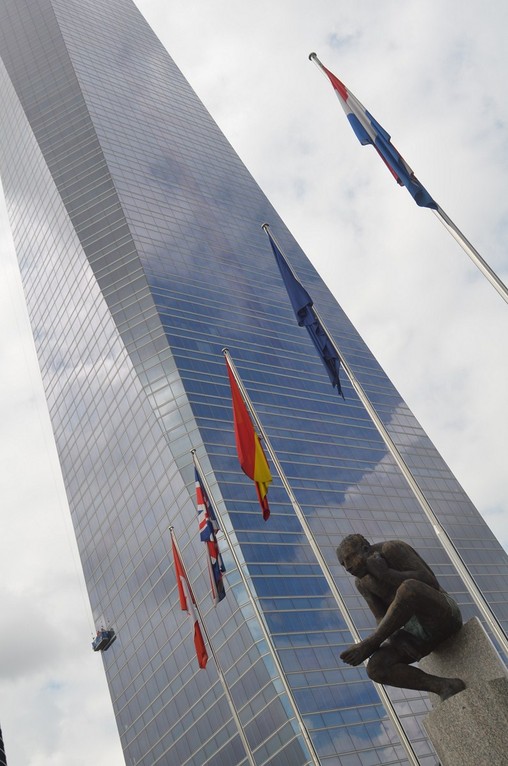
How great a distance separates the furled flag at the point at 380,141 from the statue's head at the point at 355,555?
1014 centimetres

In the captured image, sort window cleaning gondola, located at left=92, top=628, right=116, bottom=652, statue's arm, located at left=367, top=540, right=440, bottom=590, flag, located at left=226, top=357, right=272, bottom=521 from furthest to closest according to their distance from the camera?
window cleaning gondola, located at left=92, top=628, right=116, bottom=652
flag, located at left=226, top=357, right=272, bottom=521
statue's arm, located at left=367, top=540, right=440, bottom=590

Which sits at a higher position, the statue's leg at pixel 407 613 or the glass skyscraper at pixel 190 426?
the glass skyscraper at pixel 190 426

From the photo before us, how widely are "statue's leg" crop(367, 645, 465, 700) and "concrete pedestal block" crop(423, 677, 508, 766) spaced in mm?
261

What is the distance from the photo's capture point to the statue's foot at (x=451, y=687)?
9.76 metres

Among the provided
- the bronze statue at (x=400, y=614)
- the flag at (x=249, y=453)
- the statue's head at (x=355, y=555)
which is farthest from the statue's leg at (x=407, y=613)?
the flag at (x=249, y=453)

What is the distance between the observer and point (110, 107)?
410 ft

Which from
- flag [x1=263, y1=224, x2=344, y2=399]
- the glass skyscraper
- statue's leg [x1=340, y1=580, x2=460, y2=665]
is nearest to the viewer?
statue's leg [x1=340, y1=580, x2=460, y2=665]

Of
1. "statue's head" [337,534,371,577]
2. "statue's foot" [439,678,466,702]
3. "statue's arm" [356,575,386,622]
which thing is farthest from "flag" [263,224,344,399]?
"statue's foot" [439,678,466,702]

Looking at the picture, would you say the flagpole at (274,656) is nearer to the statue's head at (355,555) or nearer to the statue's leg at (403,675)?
the statue's leg at (403,675)

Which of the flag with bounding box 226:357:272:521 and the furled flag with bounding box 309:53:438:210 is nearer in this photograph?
the furled flag with bounding box 309:53:438:210

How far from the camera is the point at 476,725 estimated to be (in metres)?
9.15

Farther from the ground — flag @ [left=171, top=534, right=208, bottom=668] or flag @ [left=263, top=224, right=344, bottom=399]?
flag @ [left=263, top=224, right=344, bottom=399]

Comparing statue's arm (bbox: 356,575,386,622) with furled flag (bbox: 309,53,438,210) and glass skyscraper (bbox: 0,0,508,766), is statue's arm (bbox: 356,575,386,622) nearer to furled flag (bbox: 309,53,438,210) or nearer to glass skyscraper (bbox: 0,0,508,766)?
furled flag (bbox: 309,53,438,210)

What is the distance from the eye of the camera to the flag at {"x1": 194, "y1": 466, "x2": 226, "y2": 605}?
2466cm
